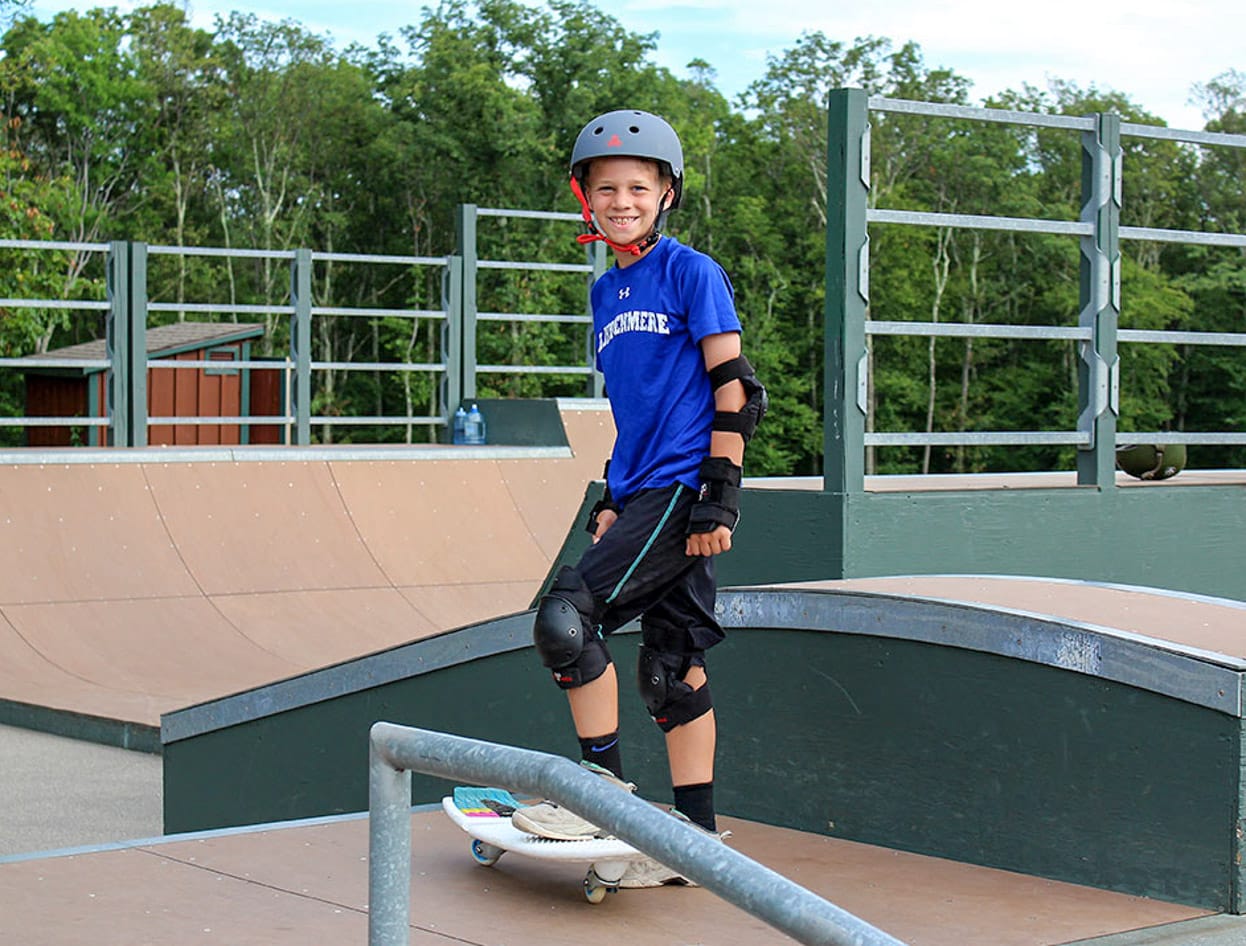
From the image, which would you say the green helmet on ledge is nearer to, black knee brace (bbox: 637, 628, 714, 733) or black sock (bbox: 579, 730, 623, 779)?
black knee brace (bbox: 637, 628, 714, 733)

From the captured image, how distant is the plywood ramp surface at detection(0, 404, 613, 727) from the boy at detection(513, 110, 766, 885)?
500 cm

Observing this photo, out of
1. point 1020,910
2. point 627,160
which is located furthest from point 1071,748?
point 627,160

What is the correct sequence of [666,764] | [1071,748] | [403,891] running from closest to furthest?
[403,891] < [1071,748] < [666,764]

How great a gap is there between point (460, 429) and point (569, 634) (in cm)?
1074

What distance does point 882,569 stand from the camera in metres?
5.47

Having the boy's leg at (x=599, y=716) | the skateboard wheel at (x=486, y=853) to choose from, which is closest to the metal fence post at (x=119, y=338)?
the skateboard wheel at (x=486, y=853)

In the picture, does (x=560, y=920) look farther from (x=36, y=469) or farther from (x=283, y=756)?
(x=36, y=469)

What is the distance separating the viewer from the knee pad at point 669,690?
3615mm

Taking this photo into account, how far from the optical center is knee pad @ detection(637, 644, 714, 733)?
11.9 feet

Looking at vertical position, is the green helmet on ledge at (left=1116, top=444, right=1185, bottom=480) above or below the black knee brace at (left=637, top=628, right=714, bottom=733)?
above

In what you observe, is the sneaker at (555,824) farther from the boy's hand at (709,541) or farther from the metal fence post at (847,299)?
the metal fence post at (847,299)

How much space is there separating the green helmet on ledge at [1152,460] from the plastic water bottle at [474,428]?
797 cm

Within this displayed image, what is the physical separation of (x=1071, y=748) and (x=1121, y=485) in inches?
114

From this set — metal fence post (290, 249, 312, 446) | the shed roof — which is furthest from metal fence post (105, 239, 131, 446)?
the shed roof
